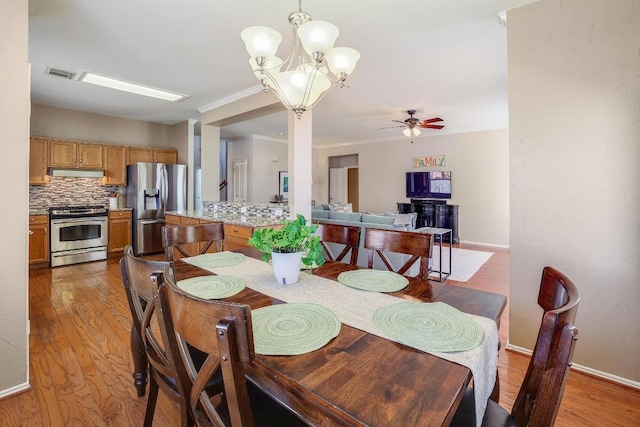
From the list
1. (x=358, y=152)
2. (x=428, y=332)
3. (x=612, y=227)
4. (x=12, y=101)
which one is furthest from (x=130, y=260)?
(x=358, y=152)

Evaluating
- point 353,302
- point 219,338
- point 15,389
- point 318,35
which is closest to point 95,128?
point 15,389

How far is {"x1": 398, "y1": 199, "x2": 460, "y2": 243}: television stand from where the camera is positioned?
7047mm

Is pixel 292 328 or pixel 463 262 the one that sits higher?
pixel 292 328

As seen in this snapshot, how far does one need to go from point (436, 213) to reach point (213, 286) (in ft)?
21.6

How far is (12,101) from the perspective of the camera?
72.2 inches

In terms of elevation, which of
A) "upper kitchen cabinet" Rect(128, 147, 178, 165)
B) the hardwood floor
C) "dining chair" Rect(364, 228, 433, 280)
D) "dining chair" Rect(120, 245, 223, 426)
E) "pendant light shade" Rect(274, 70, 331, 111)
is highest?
"upper kitchen cabinet" Rect(128, 147, 178, 165)

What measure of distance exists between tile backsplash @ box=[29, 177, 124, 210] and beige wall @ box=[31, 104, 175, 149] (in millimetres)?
745

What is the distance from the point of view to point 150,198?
5.50 m

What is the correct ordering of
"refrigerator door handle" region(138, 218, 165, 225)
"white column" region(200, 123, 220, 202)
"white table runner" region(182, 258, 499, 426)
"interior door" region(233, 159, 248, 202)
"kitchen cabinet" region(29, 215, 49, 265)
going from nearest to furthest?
"white table runner" region(182, 258, 499, 426) < "kitchen cabinet" region(29, 215, 49, 265) < "white column" region(200, 123, 220, 202) < "refrigerator door handle" region(138, 218, 165, 225) < "interior door" region(233, 159, 248, 202)

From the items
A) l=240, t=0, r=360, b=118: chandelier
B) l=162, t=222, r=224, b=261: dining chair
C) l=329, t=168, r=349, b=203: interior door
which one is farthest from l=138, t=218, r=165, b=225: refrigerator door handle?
l=329, t=168, r=349, b=203: interior door

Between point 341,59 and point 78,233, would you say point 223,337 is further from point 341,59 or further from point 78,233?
point 78,233

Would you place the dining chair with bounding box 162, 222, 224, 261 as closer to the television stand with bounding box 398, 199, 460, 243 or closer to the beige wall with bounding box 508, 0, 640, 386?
the beige wall with bounding box 508, 0, 640, 386

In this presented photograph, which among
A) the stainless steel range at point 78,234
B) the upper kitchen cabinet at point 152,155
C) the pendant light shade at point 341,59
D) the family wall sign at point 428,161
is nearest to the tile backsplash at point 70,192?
the stainless steel range at point 78,234

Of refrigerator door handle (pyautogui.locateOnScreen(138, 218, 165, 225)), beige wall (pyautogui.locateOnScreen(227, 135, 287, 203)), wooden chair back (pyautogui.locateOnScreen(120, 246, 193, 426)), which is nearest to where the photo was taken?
wooden chair back (pyautogui.locateOnScreen(120, 246, 193, 426))
